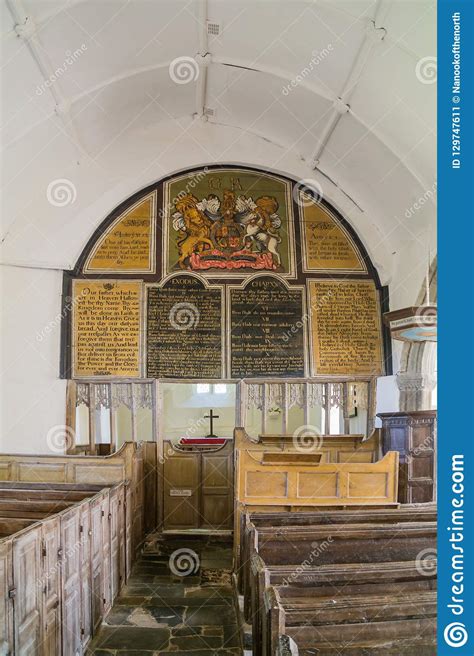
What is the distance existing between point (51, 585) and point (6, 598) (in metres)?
0.75

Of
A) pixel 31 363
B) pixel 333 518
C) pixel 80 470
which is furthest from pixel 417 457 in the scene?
pixel 31 363

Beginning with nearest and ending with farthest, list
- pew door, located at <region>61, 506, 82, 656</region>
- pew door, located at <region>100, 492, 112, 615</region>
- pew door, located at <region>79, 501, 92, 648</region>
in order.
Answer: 1. pew door, located at <region>61, 506, 82, 656</region>
2. pew door, located at <region>79, 501, 92, 648</region>
3. pew door, located at <region>100, 492, 112, 615</region>

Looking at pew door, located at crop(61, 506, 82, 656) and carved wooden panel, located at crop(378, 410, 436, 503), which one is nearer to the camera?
pew door, located at crop(61, 506, 82, 656)

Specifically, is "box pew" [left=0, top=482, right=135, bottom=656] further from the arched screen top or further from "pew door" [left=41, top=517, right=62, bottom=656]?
the arched screen top

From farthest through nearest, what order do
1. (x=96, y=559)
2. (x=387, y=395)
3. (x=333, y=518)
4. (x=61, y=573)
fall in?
(x=387, y=395) → (x=96, y=559) → (x=333, y=518) → (x=61, y=573)

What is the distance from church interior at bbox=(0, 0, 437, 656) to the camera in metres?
4.36

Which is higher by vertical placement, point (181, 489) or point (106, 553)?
point (106, 553)

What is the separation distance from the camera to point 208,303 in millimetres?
9211

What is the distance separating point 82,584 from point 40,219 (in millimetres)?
5957

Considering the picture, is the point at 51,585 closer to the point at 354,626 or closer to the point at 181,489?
the point at 354,626

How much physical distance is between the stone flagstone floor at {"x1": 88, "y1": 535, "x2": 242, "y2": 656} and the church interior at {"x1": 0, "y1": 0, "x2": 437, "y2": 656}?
3cm

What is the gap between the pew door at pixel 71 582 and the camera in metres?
3.82

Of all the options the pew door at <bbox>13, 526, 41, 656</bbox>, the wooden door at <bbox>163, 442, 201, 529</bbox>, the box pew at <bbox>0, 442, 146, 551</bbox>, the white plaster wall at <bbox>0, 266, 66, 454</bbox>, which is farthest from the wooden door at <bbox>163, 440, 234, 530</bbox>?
the pew door at <bbox>13, 526, 41, 656</bbox>

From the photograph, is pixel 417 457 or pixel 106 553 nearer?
pixel 106 553
